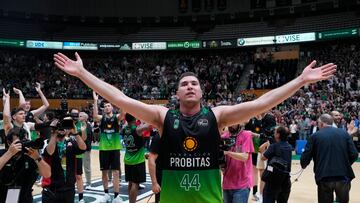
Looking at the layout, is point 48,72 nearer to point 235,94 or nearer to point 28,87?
point 28,87

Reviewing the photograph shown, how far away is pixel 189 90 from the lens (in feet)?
9.89

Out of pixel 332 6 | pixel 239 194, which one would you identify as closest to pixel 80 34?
pixel 332 6

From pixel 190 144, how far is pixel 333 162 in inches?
149

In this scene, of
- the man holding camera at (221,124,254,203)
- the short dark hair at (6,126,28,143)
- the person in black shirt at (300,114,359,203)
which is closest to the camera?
the short dark hair at (6,126,28,143)

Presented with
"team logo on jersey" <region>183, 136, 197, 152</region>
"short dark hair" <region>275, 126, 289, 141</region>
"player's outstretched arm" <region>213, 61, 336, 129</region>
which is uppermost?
→ "player's outstretched arm" <region>213, 61, 336, 129</region>

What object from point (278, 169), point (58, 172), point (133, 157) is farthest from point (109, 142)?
point (278, 169)

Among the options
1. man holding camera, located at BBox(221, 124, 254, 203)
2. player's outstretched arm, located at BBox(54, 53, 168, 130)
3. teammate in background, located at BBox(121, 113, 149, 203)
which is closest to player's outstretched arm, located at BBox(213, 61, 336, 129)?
player's outstretched arm, located at BBox(54, 53, 168, 130)

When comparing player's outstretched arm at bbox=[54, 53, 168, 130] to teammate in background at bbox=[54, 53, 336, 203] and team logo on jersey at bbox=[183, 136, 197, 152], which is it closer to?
teammate in background at bbox=[54, 53, 336, 203]

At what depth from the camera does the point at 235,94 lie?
27531 mm

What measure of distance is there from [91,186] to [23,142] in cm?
609

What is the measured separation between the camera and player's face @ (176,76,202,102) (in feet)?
9.83

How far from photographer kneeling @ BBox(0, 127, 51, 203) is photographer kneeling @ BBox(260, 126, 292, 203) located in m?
3.43

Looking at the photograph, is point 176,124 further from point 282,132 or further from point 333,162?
point 333,162

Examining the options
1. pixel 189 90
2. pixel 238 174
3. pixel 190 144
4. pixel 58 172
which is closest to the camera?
pixel 190 144
